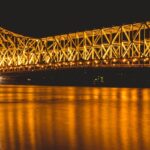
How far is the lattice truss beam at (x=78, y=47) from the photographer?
6988 cm

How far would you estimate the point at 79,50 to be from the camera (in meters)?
86.9

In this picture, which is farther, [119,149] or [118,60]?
[118,60]

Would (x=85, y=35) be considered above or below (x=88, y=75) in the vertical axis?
above

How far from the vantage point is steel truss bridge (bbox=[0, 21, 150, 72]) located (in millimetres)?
68375

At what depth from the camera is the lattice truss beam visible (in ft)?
229

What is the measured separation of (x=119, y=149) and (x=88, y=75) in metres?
78.0

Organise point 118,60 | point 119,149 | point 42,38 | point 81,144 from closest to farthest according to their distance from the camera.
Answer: point 119,149, point 81,144, point 118,60, point 42,38

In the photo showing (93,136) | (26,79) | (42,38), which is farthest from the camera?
(26,79)

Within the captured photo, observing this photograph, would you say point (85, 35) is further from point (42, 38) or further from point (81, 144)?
point (81, 144)

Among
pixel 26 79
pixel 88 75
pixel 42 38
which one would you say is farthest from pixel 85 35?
pixel 26 79

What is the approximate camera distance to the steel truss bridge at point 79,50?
68375 mm

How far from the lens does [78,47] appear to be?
85938 mm

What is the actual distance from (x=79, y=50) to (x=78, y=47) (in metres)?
1.05

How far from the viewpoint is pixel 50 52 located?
96625 mm
